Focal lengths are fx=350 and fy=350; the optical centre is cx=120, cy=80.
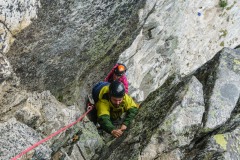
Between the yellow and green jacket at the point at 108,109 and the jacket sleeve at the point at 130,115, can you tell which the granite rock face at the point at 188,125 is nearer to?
the jacket sleeve at the point at 130,115

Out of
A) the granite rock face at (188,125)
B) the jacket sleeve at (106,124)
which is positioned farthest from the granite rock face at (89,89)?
the jacket sleeve at (106,124)

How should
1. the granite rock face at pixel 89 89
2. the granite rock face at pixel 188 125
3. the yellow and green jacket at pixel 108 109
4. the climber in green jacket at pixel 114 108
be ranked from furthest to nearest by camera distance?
the yellow and green jacket at pixel 108 109, the climber in green jacket at pixel 114 108, the granite rock face at pixel 89 89, the granite rock face at pixel 188 125

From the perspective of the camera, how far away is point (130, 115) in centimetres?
1345

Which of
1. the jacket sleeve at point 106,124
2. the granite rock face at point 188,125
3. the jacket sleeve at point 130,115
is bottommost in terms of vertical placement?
the jacket sleeve at point 130,115

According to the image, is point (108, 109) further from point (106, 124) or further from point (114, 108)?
point (106, 124)

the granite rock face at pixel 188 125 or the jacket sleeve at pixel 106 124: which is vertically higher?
the granite rock face at pixel 188 125

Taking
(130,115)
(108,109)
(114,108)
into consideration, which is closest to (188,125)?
(130,115)

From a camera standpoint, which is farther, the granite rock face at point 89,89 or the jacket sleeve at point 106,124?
the jacket sleeve at point 106,124

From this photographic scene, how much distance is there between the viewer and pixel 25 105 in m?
11.6

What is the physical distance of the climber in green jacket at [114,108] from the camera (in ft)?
42.5

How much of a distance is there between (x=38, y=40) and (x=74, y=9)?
1.78 m

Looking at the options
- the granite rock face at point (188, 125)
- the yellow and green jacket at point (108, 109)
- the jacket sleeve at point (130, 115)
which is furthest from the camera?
the yellow and green jacket at point (108, 109)

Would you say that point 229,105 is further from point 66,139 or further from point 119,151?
point 66,139

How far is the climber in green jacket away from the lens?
12.9m
